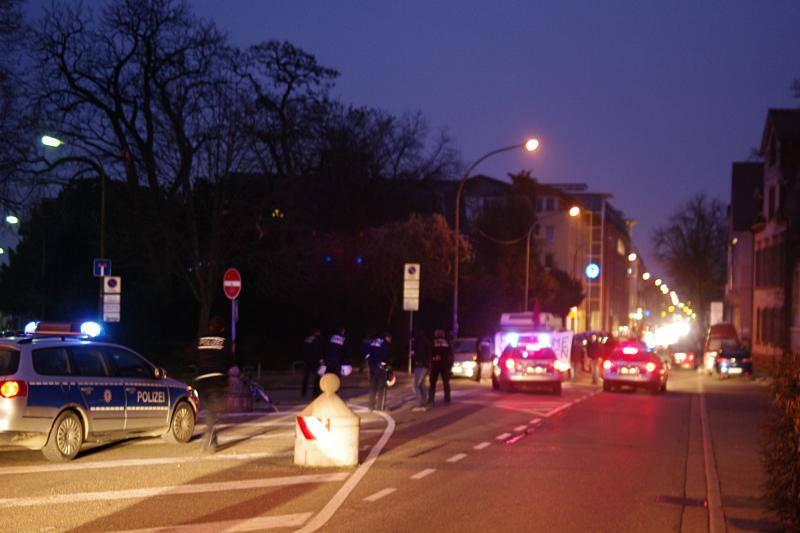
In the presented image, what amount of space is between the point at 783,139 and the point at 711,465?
4184 centimetres

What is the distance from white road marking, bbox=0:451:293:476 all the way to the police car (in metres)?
0.28

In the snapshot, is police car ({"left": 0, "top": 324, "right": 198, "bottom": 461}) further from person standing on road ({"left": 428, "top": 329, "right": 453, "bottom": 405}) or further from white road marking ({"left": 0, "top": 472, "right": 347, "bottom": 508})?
person standing on road ({"left": 428, "top": 329, "right": 453, "bottom": 405})

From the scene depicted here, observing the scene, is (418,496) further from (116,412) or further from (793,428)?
(116,412)

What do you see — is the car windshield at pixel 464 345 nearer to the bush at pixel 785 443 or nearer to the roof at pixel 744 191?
the bush at pixel 785 443

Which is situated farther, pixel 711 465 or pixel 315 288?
pixel 315 288

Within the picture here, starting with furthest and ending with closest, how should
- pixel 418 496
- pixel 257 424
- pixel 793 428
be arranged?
pixel 257 424
pixel 418 496
pixel 793 428

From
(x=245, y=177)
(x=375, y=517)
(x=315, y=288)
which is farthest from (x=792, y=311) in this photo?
(x=375, y=517)

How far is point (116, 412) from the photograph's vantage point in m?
13.9

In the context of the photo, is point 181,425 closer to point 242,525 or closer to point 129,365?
point 129,365

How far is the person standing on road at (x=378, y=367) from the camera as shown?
21344 millimetres

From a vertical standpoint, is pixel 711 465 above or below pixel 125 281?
below

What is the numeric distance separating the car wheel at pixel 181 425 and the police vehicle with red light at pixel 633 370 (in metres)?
18.8

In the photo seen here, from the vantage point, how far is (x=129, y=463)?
13.1m

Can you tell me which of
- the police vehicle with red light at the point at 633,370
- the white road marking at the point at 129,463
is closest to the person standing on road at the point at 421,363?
the white road marking at the point at 129,463
